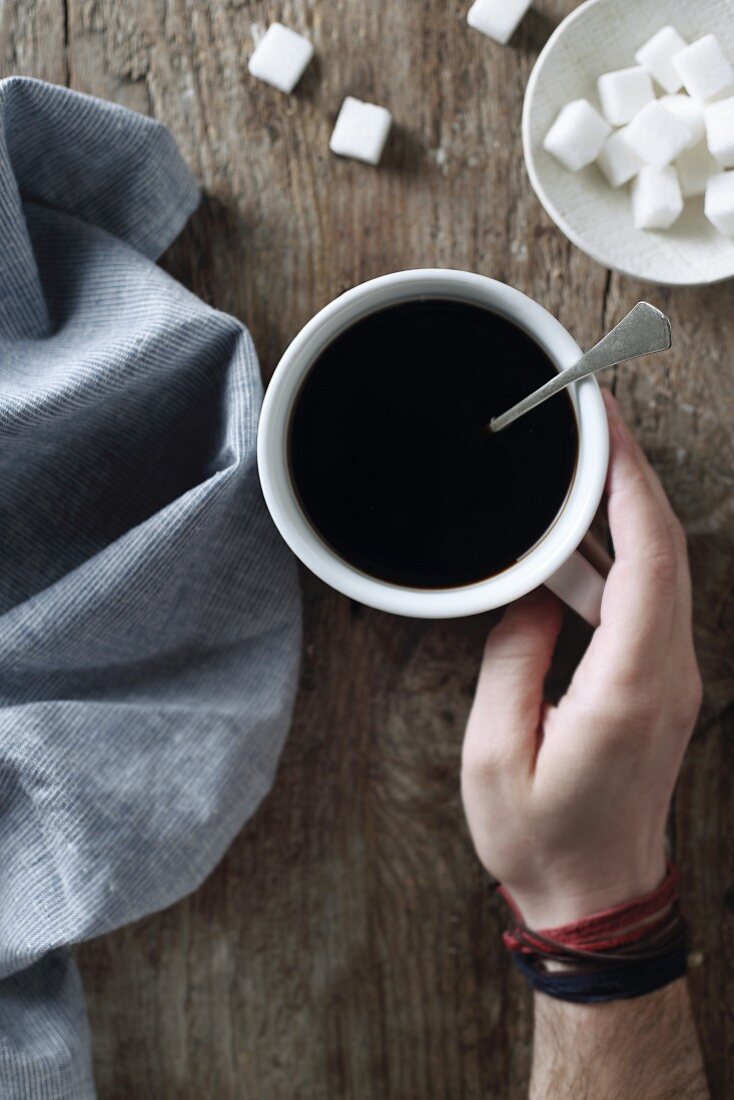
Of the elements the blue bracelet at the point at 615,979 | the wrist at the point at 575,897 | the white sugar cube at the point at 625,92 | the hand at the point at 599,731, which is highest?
the white sugar cube at the point at 625,92

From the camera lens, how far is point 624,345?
628mm

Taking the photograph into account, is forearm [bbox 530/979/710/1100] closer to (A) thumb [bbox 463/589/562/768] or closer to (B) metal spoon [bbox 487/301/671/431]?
(A) thumb [bbox 463/589/562/768]

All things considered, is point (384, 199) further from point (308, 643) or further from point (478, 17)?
point (308, 643)

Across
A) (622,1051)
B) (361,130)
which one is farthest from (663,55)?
(622,1051)

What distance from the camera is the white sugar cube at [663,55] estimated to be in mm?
734

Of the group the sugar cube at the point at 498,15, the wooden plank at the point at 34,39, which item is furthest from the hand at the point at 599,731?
the wooden plank at the point at 34,39

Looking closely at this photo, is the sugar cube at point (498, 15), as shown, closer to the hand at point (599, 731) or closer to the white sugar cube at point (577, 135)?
the white sugar cube at point (577, 135)

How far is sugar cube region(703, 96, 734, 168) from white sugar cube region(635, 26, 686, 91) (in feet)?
0.13

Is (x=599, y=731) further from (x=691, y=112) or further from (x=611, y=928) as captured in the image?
(x=691, y=112)

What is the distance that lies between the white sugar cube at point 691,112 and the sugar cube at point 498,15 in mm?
140

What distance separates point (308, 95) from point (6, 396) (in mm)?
355

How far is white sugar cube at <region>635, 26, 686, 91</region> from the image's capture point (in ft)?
2.41

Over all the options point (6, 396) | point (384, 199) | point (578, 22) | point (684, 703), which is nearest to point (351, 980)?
point (684, 703)

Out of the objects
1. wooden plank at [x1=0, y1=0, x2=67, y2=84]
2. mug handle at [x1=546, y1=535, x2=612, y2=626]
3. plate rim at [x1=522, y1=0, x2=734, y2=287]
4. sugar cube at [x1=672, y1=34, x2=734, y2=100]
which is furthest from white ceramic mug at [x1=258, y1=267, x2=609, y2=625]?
wooden plank at [x1=0, y1=0, x2=67, y2=84]
